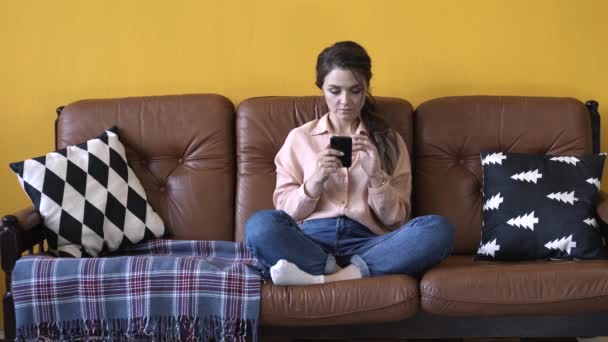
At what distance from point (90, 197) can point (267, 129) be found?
629 millimetres

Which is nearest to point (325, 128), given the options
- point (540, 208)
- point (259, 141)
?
point (259, 141)

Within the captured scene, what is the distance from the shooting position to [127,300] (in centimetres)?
184

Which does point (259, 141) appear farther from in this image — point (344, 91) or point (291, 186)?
point (344, 91)

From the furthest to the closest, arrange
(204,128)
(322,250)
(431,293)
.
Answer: (204,128), (322,250), (431,293)

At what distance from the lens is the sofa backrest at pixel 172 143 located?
2354 millimetres

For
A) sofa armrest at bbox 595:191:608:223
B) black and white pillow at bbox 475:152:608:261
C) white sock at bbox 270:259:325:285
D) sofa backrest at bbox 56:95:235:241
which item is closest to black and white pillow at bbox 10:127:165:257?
sofa backrest at bbox 56:95:235:241

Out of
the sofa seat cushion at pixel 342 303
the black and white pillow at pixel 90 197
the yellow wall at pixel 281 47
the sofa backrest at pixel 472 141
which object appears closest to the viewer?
the sofa seat cushion at pixel 342 303

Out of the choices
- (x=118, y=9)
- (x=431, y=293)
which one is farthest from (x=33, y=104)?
(x=431, y=293)

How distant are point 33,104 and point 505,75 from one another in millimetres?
1800

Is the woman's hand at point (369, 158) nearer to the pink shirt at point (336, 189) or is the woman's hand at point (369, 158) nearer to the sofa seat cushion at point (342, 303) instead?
the pink shirt at point (336, 189)

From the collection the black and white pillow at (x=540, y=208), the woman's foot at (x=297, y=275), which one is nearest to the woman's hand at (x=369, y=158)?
the woman's foot at (x=297, y=275)

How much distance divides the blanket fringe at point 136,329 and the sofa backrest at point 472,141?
87cm

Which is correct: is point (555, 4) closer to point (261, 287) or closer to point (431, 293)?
point (431, 293)

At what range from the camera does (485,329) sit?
1.86 m
